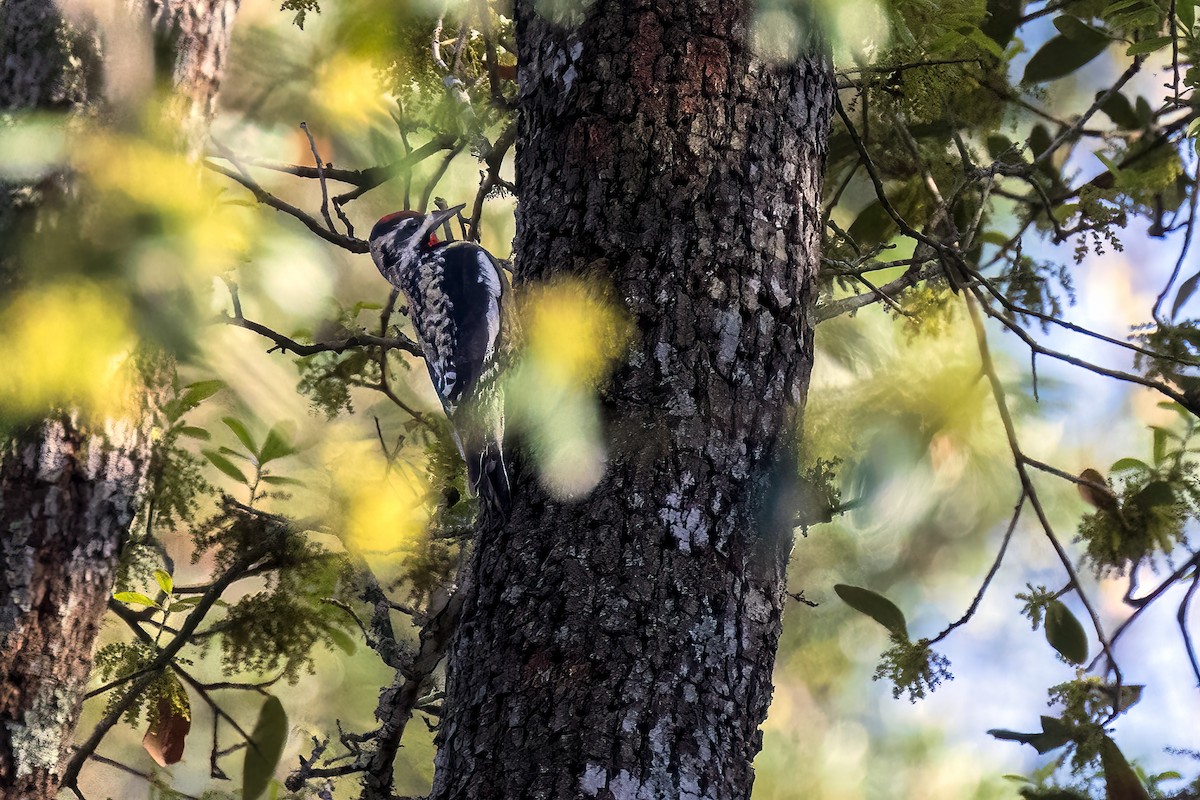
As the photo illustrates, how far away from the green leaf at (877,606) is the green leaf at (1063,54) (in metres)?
0.89

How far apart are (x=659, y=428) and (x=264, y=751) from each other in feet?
3.59

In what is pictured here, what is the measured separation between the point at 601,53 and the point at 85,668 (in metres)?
1.17

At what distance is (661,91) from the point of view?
1109mm

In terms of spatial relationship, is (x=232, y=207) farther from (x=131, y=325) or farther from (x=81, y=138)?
(x=131, y=325)

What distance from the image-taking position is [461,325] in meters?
1.58

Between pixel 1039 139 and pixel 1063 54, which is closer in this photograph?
pixel 1063 54

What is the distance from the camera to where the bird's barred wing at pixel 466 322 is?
5.02 ft

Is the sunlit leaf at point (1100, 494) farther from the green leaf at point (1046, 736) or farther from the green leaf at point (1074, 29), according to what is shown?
the green leaf at point (1074, 29)

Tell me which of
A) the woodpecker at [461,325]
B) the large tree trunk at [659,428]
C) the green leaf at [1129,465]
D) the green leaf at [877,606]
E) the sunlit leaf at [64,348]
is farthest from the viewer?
the green leaf at [1129,465]

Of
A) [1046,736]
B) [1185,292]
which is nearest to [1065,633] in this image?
[1046,736]

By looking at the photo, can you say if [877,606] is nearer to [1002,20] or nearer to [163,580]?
[1002,20]

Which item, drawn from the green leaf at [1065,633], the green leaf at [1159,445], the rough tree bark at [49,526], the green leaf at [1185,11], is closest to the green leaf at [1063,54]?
the green leaf at [1185,11]

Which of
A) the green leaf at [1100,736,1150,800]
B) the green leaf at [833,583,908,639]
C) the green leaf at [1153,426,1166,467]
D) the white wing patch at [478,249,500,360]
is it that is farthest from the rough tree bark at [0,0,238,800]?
the green leaf at [1153,426,1166,467]

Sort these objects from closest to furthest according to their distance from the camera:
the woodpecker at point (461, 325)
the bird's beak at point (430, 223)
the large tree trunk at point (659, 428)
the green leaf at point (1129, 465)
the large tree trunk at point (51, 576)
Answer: the large tree trunk at point (659, 428)
the woodpecker at point (461, 325)
the large tree trunk at point (51, 576)
the green leaf at point (1129, 465)
the bird's beak at point (430, 223)
